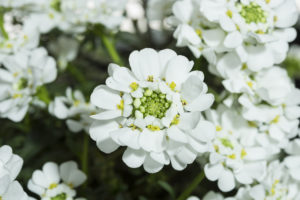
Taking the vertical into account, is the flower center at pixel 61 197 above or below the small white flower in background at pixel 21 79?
below

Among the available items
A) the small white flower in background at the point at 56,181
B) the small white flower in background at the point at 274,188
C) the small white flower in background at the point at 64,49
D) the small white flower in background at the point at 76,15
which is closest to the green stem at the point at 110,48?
the small white flower in background at the point at 76,15

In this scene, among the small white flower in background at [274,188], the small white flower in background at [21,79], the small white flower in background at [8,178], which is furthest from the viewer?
the small white flower in background at [21,79]

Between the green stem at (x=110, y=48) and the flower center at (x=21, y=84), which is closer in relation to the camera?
the flower center at (x=21, y=84)

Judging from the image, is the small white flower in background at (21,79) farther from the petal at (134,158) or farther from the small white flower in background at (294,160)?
the small white flower in background at (294,160)

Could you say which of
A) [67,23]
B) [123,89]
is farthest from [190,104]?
[67,23]

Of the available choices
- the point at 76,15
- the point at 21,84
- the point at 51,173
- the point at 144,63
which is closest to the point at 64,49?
the point at 76,15

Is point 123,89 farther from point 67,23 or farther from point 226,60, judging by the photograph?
point 67,23

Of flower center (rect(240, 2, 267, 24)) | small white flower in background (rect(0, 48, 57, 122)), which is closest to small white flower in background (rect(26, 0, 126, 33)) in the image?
small white flower in background (rect(0, 48, 57, 122))

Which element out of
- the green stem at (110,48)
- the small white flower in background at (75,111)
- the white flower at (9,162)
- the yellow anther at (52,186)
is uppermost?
the white flower at (9,162)
